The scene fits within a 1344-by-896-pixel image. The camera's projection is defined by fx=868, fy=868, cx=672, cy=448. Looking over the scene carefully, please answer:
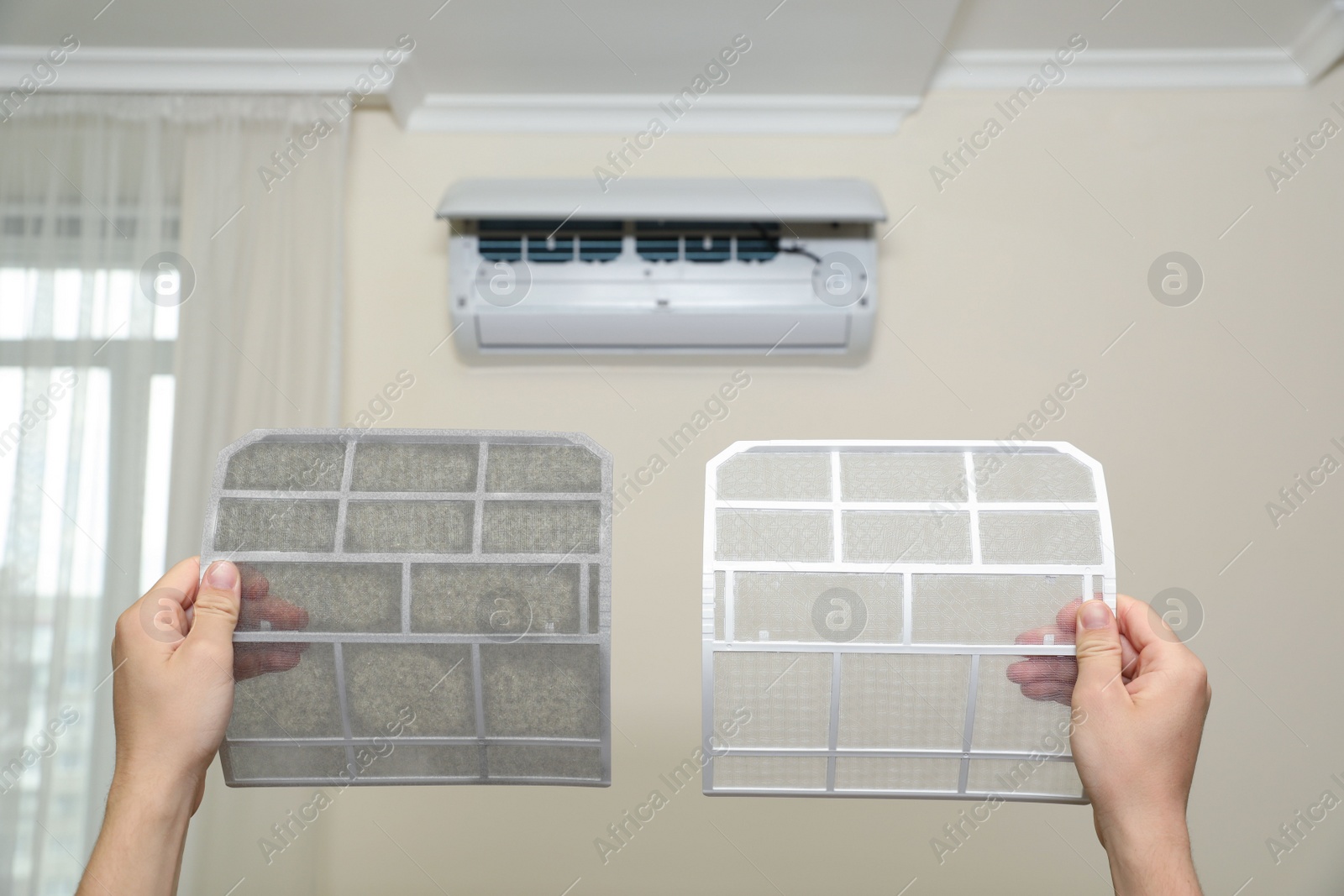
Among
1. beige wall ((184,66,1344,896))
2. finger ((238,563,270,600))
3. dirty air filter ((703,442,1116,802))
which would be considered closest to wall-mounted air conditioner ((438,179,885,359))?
beige wall ((184,66,1344,896))

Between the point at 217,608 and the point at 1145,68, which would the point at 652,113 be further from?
the point at 217,608

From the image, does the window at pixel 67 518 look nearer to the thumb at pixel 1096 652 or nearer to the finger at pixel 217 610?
the finger at pixel 217 610

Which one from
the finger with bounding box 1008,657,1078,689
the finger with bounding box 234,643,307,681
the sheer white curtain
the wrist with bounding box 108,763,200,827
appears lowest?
the wrist with bounding box 108,763,200,827

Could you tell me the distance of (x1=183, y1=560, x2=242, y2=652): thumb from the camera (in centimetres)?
85

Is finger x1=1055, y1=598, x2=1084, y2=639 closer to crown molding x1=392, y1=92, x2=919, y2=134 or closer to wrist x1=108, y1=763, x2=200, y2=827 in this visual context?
wrist x1=108, y1=763, x2=200, y2=827

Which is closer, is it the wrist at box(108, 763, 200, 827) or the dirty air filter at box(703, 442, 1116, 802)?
the wrist at box(108, 763, 200, 827)

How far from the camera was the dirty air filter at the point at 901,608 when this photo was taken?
0.91 meters

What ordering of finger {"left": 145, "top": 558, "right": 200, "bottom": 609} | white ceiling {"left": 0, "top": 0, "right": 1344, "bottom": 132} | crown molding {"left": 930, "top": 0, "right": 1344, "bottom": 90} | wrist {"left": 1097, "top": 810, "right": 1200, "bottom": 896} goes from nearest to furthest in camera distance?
wrist {"left": 1097, "top": 810, "right": 1200, "bottom": 896}
finger {"left": 145, "top": 558, "right": 200, "bottom": 609}
white ceiling {"left": 0, "top": 0, "right": 1344, "bottom": 132}
crown molding {"left": 930, "top": 0, "right": 1344, "bottom": 90}

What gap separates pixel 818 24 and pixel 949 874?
1.58 metres

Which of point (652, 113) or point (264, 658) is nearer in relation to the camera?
point (264, 658)

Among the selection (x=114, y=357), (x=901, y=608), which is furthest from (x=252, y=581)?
(x=114, y=357)

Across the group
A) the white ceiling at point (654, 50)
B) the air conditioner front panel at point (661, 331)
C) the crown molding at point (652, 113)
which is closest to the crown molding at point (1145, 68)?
the white ceiling at point (654, 50)

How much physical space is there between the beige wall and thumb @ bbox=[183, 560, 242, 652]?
33.5 inches

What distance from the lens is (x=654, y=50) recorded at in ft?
5.34
